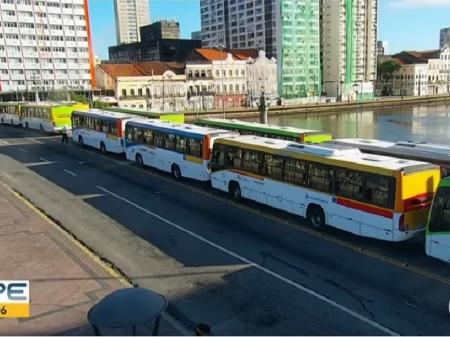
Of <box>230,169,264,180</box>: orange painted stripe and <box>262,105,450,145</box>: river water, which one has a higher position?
<box>230,169,264,180</box>: orange painted stripe

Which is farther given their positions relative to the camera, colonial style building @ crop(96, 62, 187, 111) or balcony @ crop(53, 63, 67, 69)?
balcony @ crop(53, 63, 67, 69)

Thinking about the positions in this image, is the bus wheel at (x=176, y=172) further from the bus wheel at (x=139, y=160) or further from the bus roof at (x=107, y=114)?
the bus roof at (x=107, y=114)

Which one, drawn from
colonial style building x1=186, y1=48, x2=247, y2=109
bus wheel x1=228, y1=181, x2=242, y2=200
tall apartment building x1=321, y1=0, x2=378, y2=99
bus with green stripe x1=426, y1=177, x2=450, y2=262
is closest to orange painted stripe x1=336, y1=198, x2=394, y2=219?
bus with green stripe x1=426, y1=177, x2=450, y2=262

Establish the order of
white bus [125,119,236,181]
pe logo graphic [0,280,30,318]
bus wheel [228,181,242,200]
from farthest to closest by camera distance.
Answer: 1. white bus [125,119,236,181]
2. bus wheel [228,181,242,200]
3. pe logo graphic [0,280,30,318]

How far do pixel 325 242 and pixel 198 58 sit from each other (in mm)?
104759

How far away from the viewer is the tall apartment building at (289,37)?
13725cm

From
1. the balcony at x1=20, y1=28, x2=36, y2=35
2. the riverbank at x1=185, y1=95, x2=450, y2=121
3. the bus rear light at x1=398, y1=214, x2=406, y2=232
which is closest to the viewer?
the bus rear light at x1=398, y1=214, x2=406, y2=232

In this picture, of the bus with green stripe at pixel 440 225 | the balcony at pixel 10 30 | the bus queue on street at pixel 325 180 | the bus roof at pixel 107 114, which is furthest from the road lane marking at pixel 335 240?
the balcony at pixel 10 30

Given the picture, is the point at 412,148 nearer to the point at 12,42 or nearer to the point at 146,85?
the point at 146,85

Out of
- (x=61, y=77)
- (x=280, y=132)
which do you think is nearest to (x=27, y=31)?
(x=61, y=77)

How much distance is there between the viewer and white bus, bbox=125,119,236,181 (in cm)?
2378

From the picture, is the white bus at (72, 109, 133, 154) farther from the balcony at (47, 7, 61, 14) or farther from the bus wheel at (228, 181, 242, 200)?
the balcony at (47, 7, 61, 14)

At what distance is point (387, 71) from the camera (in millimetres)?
168000

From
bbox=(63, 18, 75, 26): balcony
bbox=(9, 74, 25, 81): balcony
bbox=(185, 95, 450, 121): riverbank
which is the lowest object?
bbox=(185, 95, 450, 121): riverbank
